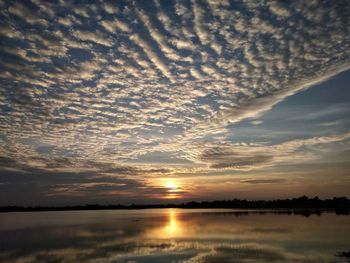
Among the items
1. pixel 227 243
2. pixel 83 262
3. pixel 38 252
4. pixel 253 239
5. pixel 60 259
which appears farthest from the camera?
pixel 253 239

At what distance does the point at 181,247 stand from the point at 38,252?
1540cm

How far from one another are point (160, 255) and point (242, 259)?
775 centimetres

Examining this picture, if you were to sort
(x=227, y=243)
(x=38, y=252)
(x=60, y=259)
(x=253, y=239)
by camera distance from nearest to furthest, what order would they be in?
1. (x=60, y=259)
2. (x=38, y=252)
3. (x=227, y=243)
4. (x=253, y=239)

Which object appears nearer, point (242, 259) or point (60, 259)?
point (242, 259)

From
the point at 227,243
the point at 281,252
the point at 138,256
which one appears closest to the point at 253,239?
the point at 227,243

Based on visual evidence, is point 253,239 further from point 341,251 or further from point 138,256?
point 138,256

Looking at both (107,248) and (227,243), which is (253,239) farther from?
(107,248)

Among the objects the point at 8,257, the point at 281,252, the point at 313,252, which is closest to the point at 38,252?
the point at 8,257

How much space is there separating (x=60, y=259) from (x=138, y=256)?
727cm

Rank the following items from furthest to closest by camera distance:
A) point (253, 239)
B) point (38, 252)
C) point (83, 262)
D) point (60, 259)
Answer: point (253, 239) → point (38, 252) → point (60, 259) → point (83, 262)

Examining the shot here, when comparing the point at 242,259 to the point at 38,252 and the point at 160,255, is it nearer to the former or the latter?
the point at 160,255

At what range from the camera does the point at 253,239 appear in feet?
153

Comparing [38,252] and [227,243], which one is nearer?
[38,252]

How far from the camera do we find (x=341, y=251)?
113 ft
